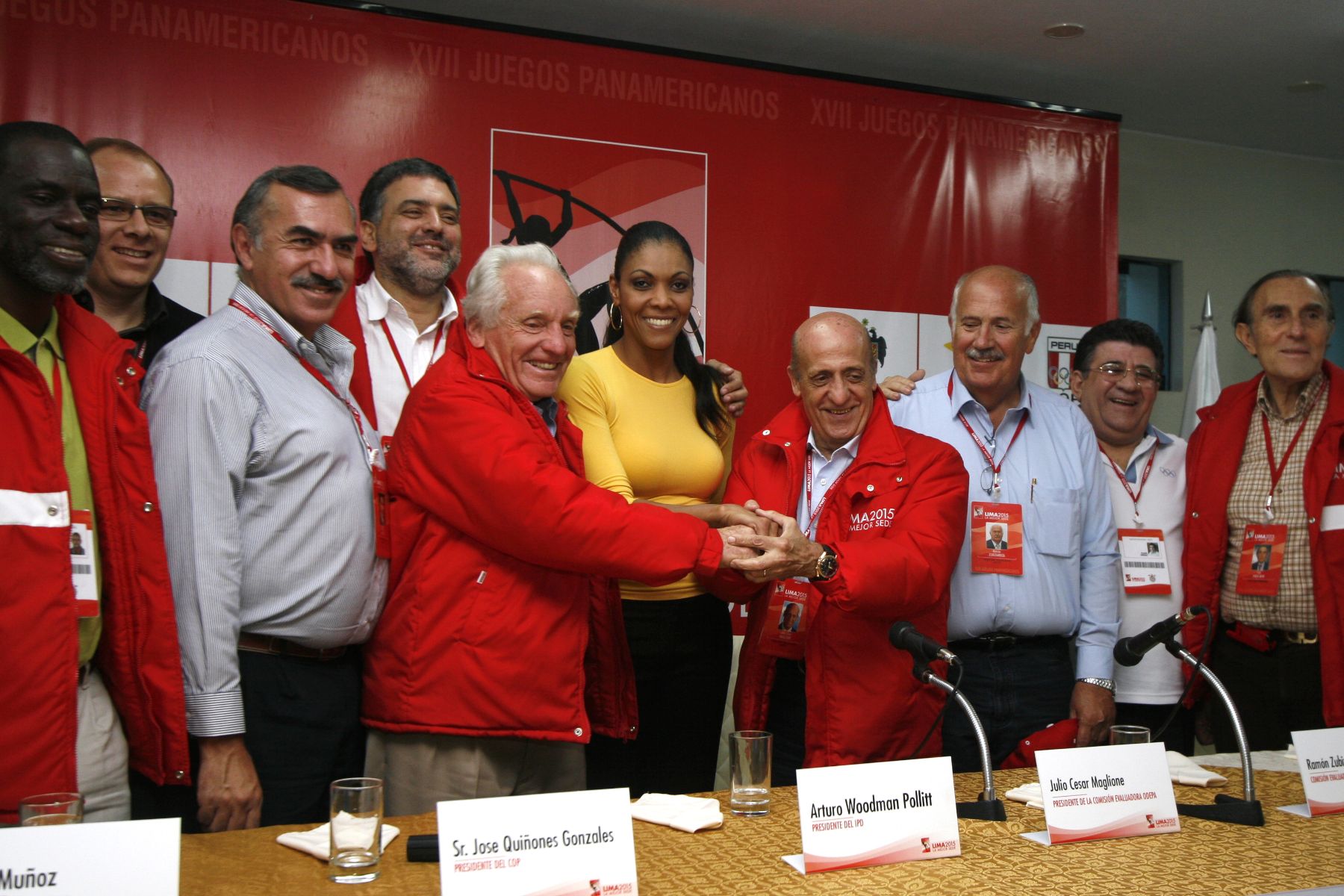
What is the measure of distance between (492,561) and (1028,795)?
123 centimetres

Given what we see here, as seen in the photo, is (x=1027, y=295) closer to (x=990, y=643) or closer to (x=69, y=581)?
(x=990, y=643)

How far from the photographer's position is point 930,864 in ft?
6.16

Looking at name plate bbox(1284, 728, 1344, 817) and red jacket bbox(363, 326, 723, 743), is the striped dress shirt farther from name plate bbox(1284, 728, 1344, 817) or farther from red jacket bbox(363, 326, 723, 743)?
name plate bbox(1284, 728, 1344, 817)

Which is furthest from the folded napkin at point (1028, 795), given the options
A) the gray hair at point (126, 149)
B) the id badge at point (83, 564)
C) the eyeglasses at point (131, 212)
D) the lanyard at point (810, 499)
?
the gray hair at point (126, 149)

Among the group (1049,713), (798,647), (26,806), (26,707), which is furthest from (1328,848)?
(26,707)

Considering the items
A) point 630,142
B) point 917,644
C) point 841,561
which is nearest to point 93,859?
point 917,644

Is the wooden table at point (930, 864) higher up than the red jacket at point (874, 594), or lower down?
lower down

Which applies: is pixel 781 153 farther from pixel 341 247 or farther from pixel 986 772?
pixel 986 772

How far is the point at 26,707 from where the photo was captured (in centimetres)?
196

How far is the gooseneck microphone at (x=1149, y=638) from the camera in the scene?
7.41 ft

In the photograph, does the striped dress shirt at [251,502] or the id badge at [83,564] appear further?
the striped dress shirt at [251,502]

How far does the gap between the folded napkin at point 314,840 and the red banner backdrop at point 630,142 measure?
2.95 metres

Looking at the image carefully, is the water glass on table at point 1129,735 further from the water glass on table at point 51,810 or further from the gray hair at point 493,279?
the water glass on table at point 51,810

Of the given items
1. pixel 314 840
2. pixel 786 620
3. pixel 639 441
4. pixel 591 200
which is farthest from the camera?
pixel 591 200
